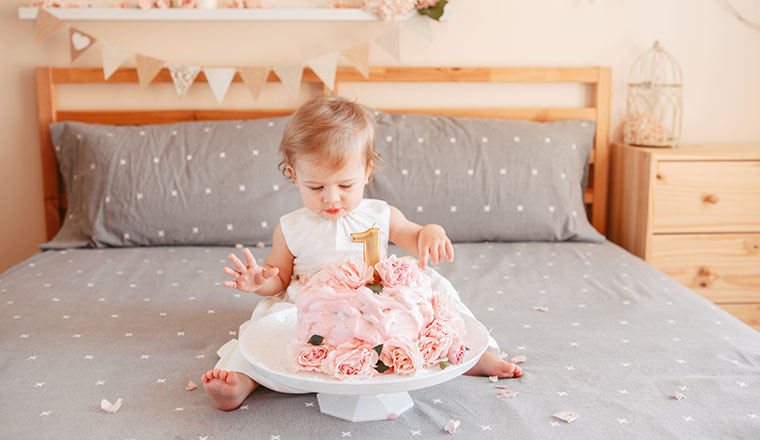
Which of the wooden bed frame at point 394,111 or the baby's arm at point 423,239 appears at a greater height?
the wooden bed frame at point 394,111

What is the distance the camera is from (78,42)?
Result: 254 centimetres

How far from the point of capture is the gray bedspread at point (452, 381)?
1162mm

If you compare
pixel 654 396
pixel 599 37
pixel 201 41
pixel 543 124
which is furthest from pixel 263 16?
pixel 654 396

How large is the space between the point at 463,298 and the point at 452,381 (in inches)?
19.8

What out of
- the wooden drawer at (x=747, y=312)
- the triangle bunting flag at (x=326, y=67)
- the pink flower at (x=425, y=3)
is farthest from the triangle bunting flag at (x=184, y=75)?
the wooden drawer at (x=747, y=312)

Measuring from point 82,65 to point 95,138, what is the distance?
435mm

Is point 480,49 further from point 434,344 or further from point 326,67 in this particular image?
point 434,344

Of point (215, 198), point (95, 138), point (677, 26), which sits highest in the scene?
point (677, 26)

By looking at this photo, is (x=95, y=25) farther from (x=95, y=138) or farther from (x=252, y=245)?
(x=252, y=245)

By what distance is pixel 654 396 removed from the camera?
4.12ft

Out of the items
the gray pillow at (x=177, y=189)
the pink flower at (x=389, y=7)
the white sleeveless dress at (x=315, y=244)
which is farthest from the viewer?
the pink flower at (x=389, y=7)

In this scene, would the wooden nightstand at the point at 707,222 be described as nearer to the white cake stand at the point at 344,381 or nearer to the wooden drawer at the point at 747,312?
the wooden drawer at the point at 747,312

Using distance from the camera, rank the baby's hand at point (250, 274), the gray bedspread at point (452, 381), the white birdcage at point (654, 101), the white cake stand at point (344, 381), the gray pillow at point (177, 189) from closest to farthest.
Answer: the white cake stand at point (344, 381), the gray bedspread at point (452, 381), the baby's hand at point (250, 274), the gray pillow at point (177, 189), the white birdcage at point (654, 101)

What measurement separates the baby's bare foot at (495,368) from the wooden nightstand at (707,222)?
3.98ft
